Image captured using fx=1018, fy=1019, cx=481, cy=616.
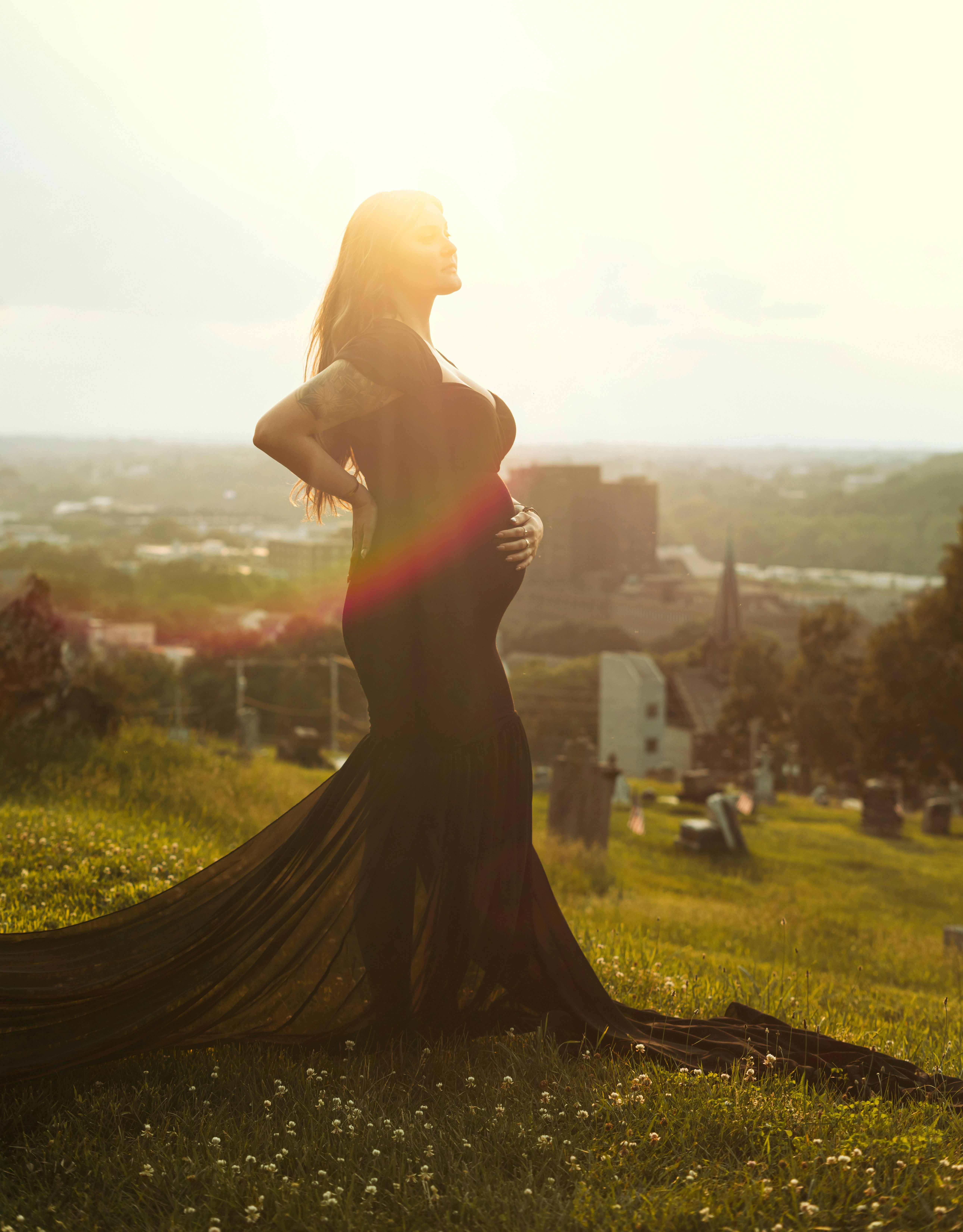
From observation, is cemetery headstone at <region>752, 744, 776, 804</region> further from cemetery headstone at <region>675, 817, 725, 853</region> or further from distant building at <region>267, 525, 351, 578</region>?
distant building at <region>267, 525, 351, 578</region>

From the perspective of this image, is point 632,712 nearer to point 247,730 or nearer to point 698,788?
point 698,788

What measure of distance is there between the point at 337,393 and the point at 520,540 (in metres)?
0.81

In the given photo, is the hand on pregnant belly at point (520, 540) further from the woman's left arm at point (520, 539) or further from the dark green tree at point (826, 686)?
the dark green tree at point (826, 686)

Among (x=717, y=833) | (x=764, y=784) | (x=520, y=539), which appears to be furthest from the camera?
(x=764, y=784)

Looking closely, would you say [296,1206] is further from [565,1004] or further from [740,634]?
[740,634]

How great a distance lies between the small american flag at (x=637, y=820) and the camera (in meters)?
18.5

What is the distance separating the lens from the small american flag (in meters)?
18.5

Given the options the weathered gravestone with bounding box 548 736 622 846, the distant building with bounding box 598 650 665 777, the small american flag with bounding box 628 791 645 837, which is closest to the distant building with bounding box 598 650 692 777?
the distant building with bounding box 598 650 665 777

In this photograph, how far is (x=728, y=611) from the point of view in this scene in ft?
190

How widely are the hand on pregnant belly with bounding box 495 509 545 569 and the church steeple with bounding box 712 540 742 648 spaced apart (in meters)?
51.2

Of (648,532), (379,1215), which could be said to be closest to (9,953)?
(379,1215)

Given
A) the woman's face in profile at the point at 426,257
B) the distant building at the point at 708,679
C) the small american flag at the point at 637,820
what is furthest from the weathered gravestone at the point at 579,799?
the distant building at the point at 708,679

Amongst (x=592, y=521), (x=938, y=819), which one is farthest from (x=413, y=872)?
(x=938, y=819)

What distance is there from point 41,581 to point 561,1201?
9165 mm
